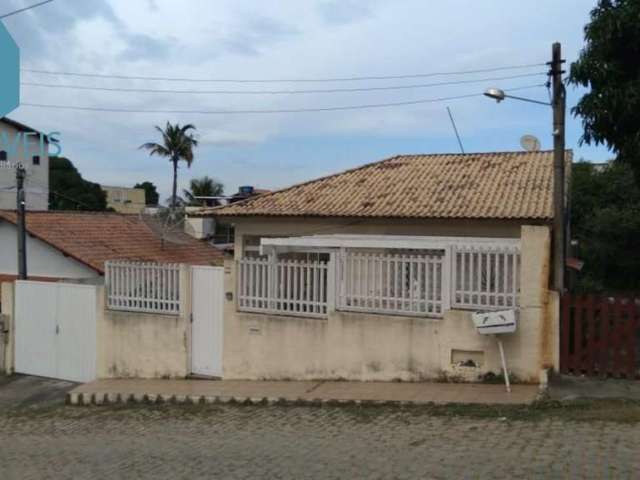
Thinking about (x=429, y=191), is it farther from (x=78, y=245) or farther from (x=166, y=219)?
(x=78, y=245)

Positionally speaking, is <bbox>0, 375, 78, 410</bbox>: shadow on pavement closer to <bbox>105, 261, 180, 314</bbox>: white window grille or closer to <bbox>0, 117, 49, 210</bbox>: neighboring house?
<bbox>105, 261, 180, 314</bbox>: white window grille

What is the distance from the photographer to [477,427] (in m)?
7.12

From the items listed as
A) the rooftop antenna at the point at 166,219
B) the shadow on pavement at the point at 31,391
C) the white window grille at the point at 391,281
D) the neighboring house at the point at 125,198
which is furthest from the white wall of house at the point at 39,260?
the neighboring house at the point at 125,198

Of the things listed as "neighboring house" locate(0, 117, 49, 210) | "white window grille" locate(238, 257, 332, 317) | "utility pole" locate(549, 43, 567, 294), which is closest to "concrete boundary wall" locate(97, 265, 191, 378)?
"white window grille" locate(238, 257, 332, 317)

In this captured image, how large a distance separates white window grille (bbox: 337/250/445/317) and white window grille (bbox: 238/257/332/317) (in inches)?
12.7

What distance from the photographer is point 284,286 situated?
418 inches

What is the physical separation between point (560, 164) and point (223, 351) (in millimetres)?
5973

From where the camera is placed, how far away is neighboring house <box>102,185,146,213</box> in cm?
6594

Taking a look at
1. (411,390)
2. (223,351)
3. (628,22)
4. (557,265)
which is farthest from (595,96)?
(223,351)

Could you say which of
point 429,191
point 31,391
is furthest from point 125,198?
point 31,391

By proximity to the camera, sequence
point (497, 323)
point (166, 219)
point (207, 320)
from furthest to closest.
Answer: point (166, 219) → point (207, 320) → point (497, 323)

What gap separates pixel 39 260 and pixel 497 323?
15753 millimetres

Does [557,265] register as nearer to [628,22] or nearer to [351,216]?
[628,22]

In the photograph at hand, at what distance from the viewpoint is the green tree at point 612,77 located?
9.66 meters
